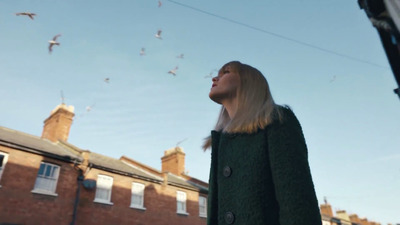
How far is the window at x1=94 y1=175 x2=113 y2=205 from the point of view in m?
16.0

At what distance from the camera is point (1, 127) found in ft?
55.9

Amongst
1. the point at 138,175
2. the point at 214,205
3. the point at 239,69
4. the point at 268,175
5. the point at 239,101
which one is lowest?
the point at 214,205

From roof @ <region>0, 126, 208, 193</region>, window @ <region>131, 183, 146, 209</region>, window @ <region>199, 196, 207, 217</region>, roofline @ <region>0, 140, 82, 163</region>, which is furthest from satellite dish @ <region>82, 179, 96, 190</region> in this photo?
window @ <region>199, 196, 207, 217</region>

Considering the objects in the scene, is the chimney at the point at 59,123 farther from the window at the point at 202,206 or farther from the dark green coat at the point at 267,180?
the dark green coat at the point at 267,180

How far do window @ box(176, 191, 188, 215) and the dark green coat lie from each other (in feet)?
63.4

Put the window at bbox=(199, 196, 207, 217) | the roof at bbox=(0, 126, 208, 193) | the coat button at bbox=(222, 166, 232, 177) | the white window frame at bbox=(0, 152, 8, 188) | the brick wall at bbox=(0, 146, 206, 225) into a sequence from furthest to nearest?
1. the window at bbox=(199, 196, 207, 217)
2. the roof at bbox=(0, 126, 208, 193)
3. the white window frame at bbox=(0, 152, 8, 188)
4. the brick wall at bbox=(0, 146, 206, 225)
5. the coat button at bbox=(222, 166, 232, 177)

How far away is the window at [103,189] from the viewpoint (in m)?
16.0

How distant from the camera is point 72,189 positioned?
49.0ft

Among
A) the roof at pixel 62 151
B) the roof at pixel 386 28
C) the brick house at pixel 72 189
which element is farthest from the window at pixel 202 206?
the roof at pixel 386 28

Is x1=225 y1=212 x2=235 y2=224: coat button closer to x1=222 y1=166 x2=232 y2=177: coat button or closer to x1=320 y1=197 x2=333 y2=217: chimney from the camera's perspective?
x1=222 y1=166 x2=232 y2=177: coat button

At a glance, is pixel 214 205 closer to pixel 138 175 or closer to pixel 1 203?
pixel 1 203

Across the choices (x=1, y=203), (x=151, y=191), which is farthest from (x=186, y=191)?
(x=1, y=203)

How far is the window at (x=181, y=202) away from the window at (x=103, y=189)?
5.51 m

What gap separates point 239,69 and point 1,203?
48.1 ft
